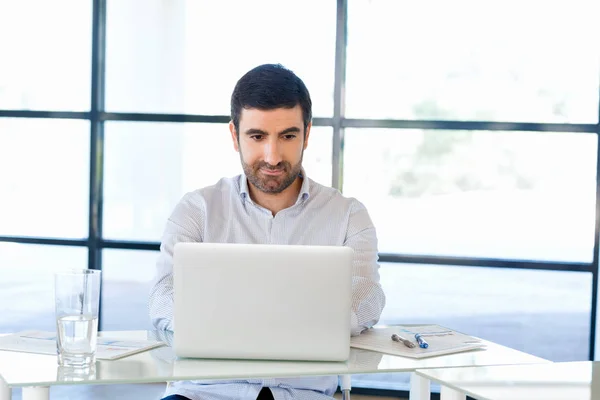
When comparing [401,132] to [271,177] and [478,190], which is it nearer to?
[478,190]

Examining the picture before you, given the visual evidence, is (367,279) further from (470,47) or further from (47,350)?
(470,47)

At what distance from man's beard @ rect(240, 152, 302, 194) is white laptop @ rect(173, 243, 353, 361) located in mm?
798

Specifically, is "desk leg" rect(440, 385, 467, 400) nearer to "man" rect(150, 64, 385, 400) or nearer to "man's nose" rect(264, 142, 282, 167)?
"man" rect(150, 64, 385, 400)

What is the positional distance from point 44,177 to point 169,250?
240cm

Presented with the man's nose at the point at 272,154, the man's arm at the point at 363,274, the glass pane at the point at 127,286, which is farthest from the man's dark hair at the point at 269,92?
the glass pane at the point at 127,286

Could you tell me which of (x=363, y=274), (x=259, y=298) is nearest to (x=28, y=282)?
(x=363, y=274)

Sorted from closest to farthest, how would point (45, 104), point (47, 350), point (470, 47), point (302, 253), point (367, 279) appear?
point (302, 253) < point (47, 350) < point (367, 279) < point (470, 47) < point (45, 104)

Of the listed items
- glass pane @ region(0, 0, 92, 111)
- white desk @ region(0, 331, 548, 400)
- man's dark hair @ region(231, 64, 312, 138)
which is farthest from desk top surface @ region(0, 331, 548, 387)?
glass pane @ region(0, 0, 92, 111)

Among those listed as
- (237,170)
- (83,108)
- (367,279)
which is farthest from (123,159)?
(367,279)

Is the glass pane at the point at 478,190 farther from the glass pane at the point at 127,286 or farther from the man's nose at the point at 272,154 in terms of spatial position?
the man's nose at the point at 272,154

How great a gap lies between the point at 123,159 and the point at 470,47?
1918mm

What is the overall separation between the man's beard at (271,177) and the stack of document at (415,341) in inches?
21.5

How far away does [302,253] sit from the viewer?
1.62 metres

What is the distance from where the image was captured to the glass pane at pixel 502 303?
13.5 ft
